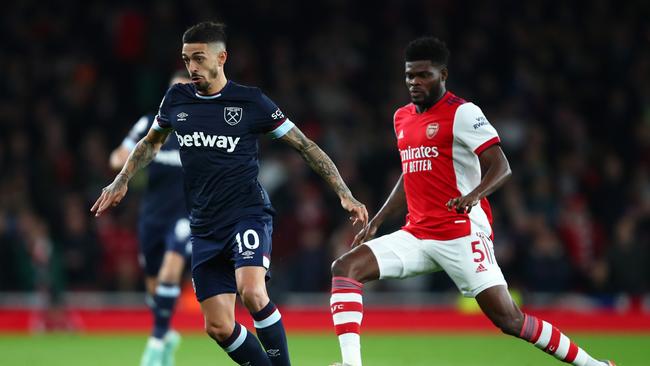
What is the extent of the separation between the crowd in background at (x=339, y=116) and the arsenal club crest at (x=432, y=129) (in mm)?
8705

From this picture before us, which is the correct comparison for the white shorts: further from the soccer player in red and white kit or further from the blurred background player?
the blurred background player

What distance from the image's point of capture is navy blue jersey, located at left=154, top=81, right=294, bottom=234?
7020 millimetres

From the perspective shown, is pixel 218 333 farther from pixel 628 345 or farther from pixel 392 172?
pixel 392 172

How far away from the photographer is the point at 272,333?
691cm

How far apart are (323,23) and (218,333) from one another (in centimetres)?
1404

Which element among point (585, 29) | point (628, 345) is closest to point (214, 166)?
point (628, 345)

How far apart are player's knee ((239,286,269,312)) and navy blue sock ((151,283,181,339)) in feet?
9.33

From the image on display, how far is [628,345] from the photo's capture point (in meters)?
12.5

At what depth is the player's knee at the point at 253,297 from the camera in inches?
266

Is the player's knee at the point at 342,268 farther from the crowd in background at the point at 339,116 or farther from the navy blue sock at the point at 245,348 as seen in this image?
the crowd in background at the point at 339,116

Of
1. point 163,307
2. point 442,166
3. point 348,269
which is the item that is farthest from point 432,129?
point 163,307

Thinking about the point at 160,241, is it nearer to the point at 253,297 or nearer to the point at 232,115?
the point at 232,115

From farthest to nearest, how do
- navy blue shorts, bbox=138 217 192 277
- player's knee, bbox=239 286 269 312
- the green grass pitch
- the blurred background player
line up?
the green grass pitch → navy blue shorts, bbox=138 217 192 277 → the blurred background player → player's knee, bbox=239 286 269 312

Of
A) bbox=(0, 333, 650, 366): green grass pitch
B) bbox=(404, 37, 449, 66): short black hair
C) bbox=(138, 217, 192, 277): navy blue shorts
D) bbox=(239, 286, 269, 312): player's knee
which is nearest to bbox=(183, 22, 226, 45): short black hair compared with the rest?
bbox=(404, 37, 449, 66): short black hair
